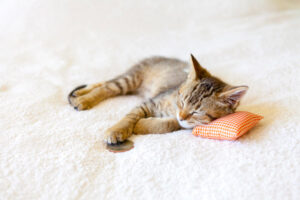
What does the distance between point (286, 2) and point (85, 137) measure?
2.93 metres

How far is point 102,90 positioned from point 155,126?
1.68ft

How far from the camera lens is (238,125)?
107 centimetres

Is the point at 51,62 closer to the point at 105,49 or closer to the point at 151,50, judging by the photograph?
the point at 105,49

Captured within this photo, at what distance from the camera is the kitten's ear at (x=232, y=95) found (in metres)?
1.21

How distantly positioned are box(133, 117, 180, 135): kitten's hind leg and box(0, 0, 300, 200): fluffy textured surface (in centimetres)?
8

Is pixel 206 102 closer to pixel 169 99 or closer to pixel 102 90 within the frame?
pixel 169 99

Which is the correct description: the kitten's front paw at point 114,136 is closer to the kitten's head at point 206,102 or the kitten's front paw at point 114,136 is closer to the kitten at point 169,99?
the kitten at point 169,99

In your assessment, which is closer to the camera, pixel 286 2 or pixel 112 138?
pixel 112 138

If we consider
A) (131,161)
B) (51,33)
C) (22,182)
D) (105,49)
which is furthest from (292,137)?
(51,33)

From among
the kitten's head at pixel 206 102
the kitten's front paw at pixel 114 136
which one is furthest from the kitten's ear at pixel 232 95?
the kitten's front paw at pixel 114 136

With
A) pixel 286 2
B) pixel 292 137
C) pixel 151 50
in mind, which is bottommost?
pixel 292 137

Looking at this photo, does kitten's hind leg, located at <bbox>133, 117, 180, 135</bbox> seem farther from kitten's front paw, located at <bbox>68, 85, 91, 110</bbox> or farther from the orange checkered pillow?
kitten's front paw, located at <bbox>68, 85, 91, 110</bbox>

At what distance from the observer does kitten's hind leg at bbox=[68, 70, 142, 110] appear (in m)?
1.49

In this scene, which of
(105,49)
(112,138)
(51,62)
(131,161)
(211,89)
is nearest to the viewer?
(131,161)
